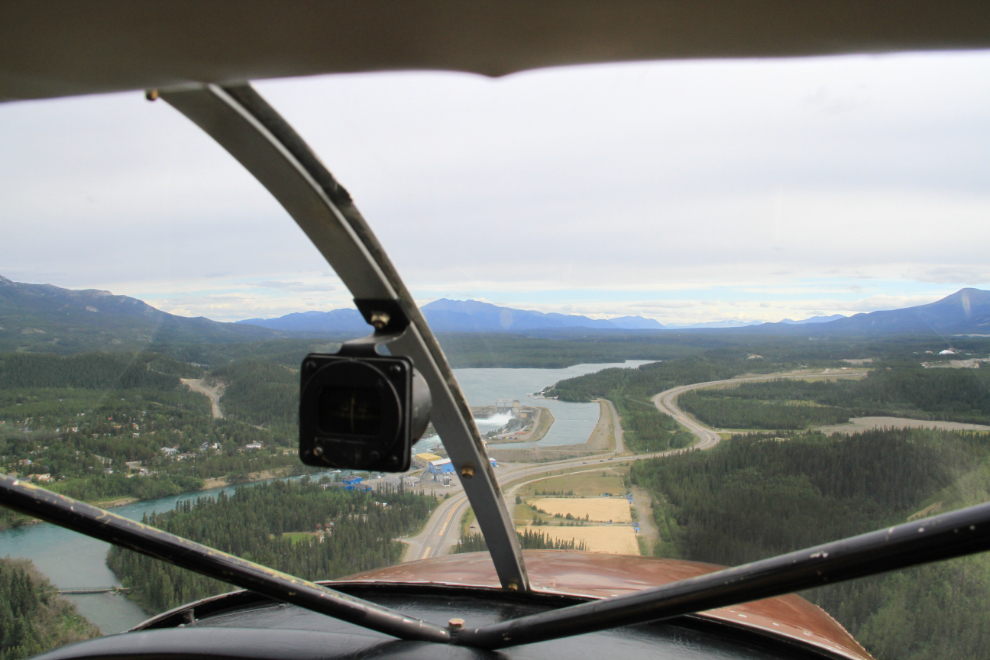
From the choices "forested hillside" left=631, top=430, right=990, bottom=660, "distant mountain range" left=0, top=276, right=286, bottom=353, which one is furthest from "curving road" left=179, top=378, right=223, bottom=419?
"forested hillside" left=631, top=430, right=990, bottom=660

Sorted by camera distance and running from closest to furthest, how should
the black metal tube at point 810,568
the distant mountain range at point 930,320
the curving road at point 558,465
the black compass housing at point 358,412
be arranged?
the black metal tube at point 810,568
the black compass housing at point 358,412
the distant mountain range at point 930,320
the curving road at point 558,465

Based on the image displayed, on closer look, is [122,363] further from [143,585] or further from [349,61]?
[349,61]

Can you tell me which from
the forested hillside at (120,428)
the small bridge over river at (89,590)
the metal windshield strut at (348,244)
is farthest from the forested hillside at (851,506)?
the small bridge over river at (89,590)

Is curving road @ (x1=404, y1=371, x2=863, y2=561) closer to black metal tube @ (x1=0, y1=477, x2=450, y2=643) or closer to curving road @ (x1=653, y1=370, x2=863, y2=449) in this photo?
curving road @ (x1=653, y1=370, x2=863, y2=449)

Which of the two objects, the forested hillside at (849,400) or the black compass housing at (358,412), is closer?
the black compass housing at (358,412)

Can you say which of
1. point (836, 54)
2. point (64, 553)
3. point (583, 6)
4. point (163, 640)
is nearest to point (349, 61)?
point (583, 6)

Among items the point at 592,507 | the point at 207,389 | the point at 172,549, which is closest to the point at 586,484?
the point at 592,507

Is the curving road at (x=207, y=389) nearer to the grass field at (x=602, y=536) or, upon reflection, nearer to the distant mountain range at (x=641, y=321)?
the distant mountain range at (x=641, y=321)

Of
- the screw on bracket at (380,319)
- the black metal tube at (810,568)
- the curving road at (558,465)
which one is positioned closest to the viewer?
the black metal tube at (810,568)
